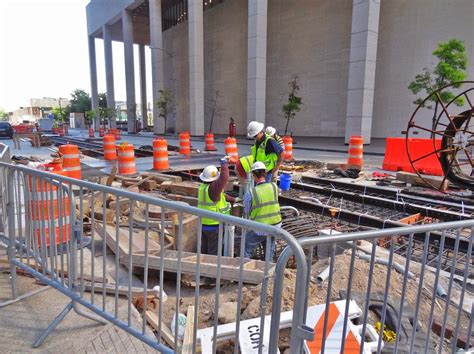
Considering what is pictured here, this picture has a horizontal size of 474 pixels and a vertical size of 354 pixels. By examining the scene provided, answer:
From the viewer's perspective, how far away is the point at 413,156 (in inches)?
429

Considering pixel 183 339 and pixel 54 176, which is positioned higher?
pixel 54 176

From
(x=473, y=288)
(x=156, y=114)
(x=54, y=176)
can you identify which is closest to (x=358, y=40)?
(x=473, y=288)

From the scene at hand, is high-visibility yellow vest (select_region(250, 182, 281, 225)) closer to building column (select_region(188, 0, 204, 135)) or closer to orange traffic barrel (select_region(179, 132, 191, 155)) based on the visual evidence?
orange traffic barrel (select_region(179, 132, 191, 155))

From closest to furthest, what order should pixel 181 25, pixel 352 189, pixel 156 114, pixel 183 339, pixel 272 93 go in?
1. pixel 183 339
2. pixel 352 189
3. pixel 272 93
4. pixel 156 114
5. pixel 181 25

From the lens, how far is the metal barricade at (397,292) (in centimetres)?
195

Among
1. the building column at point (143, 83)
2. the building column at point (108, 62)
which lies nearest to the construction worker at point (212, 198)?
the building column at point (108, 62)

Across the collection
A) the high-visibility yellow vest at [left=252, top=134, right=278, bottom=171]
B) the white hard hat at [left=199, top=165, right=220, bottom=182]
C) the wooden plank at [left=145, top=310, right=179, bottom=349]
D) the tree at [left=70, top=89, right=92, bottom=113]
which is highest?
the tree at [left=70, top=89, right=92, bottom=113]

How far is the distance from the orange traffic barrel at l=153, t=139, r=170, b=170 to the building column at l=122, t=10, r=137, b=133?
116 ft

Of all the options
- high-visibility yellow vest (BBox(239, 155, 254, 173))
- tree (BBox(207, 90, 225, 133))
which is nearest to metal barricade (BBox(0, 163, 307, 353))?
high-visibility yellow vest (BBox(239, 155, 254, 173))

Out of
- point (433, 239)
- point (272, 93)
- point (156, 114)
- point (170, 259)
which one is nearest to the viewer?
point (170, 259)

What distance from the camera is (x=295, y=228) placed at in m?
6.09

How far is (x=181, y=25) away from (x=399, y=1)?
92.5 ft

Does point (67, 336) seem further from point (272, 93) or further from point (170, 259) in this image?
point (272, 93)

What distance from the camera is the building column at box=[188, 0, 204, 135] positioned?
31.5m
